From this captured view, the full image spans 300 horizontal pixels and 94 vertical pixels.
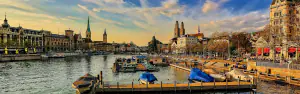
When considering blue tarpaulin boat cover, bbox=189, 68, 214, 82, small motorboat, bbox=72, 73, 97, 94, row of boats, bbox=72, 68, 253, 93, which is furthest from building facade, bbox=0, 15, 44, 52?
blue tarpaulin boat cover, bbox=189, 68, 214, 82

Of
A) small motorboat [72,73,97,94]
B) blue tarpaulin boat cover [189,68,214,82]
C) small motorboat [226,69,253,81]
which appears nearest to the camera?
small motorboat [72,73,97,94]

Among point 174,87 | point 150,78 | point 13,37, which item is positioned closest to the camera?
point 174,87

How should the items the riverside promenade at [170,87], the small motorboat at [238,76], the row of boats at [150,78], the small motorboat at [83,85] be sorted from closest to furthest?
the small motorboat at [83,85], the row of boats at [150,78], the riverside promenade at [170,87], the small motorboat at [238,76]

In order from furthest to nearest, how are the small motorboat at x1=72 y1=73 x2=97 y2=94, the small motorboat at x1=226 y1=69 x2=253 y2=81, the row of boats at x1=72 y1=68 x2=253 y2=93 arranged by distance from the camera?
1. the small motorboat at x1=226 y1=69 x2=253 y2=81
2. the row of boats at x1=72 y1=68 x2=253 y2=93
3. the small motorboat at x1=72 y1=73 x2=97 y2=94

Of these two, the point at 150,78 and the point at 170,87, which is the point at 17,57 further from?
the point at 170,87

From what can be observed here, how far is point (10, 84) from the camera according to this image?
4481cm

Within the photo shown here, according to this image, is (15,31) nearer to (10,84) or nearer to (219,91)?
(10,84)

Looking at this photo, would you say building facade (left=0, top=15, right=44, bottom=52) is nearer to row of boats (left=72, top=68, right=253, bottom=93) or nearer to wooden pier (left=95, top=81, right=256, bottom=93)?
row of boats (left=72, top=68, right=253, bottom=93)

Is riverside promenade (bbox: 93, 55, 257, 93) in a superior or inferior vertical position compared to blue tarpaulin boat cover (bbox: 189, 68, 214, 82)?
inferior

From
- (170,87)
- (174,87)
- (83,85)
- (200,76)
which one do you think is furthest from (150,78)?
(83,85)

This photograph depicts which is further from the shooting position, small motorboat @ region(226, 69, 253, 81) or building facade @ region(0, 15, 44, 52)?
building facade @ region(0, 15, 44, 52)

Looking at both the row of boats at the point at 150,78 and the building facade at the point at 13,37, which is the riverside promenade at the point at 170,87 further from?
the building facade at the point at 13,37

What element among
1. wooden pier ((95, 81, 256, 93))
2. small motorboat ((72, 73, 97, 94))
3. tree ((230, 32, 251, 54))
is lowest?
wooden pier ((95, 81, 256, 93))

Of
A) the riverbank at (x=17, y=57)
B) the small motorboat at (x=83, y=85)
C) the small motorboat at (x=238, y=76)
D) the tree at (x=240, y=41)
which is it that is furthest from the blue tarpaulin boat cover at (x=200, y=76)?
the riverbank at (x=17, y=57)
